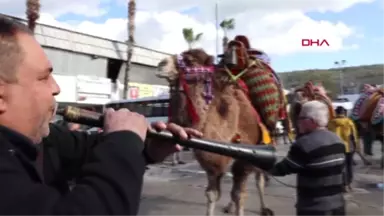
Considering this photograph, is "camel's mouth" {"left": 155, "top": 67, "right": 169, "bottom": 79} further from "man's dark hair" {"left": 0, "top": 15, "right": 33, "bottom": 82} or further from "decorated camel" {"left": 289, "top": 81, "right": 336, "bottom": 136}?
"man's dark hair" {"left": 0, "top": 15, "right": 33, "bottom": 82}

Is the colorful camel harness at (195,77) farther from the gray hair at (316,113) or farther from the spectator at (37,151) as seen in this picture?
the spectator at (37,151)

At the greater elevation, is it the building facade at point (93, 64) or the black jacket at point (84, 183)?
the building facade at point (93, 64)

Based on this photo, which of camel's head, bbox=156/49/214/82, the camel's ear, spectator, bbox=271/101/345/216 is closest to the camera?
spectator, bbox=271/101/345/216

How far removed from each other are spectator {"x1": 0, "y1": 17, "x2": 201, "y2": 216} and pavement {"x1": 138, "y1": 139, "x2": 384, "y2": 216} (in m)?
6.45

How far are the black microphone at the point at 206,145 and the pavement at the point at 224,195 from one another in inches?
233

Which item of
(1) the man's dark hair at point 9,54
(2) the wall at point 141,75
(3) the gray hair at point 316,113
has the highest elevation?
(2) the wall at point 141,75

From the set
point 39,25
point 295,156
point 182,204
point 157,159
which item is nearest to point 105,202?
point 157,159

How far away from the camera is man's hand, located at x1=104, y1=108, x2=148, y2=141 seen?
1.62 metres

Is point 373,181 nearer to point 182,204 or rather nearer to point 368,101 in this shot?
point 368,101

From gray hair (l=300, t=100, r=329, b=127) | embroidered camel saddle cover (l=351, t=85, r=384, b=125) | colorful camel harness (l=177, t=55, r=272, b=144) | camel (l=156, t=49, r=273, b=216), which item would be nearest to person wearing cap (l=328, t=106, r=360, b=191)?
embroidered camel saddle cover (l=351, t=85, r=384, b=125)

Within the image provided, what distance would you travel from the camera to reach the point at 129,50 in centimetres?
3441

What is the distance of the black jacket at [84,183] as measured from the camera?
136cm

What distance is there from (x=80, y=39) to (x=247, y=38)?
85.4 ft

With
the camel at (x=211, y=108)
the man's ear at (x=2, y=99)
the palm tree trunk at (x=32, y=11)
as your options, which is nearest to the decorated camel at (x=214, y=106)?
the camel at (x=211, y=108)
